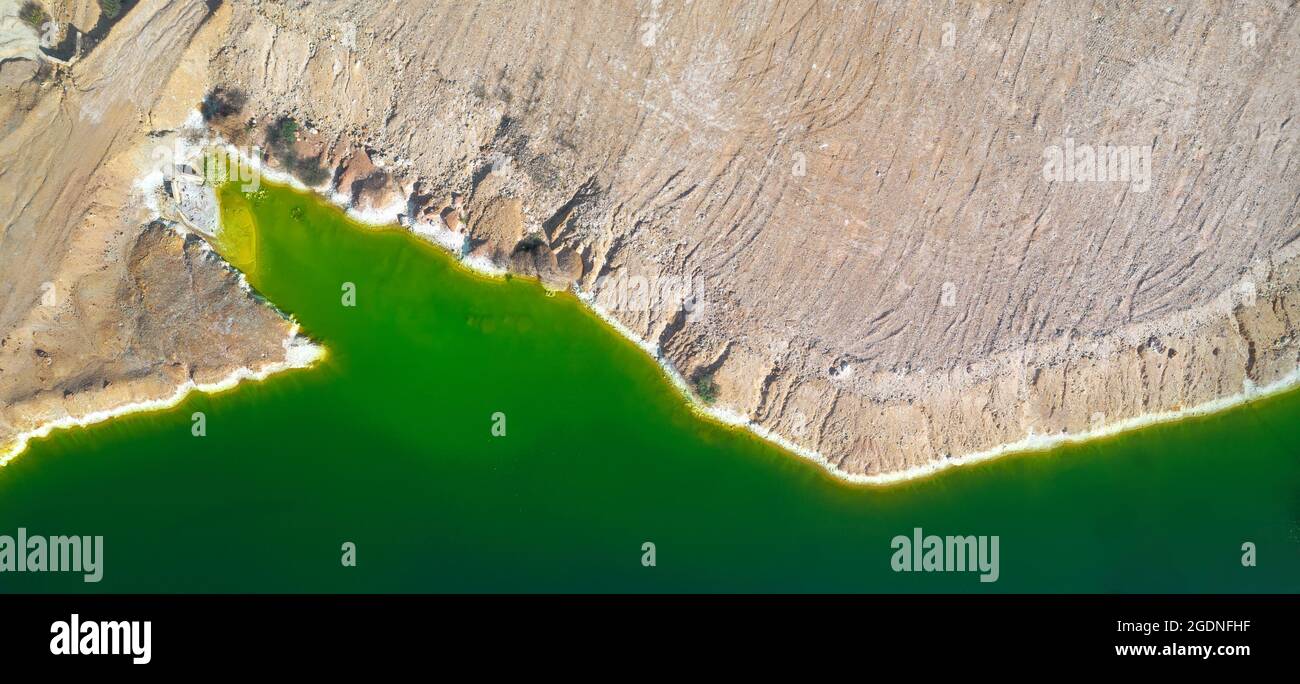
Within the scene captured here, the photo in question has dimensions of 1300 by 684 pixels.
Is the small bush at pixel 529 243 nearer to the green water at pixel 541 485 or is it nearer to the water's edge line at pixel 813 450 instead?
the water's edge line at pixel 813 450

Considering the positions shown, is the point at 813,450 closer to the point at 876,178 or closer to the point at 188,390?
the point at 876,178

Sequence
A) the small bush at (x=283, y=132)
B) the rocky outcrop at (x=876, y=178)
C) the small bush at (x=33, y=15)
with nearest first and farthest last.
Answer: the rocky outcrop at (x=876, y=178), the small bush at (x=33, y=15), the small bush at (x=283, y=132)

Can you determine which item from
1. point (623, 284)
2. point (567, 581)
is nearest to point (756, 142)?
point (623, 284)

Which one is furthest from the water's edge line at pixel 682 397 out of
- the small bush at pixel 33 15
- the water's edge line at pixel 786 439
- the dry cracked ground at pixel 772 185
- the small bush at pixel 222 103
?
the small bush at pixel 33 15

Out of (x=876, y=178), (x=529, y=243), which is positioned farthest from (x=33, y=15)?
(x=876, y=178)

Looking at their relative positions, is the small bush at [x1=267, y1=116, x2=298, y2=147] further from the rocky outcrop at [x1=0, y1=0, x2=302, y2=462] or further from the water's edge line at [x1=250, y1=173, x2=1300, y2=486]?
the rocky outcrop at [x1=0, y1=0, x2=302, y2=462]
